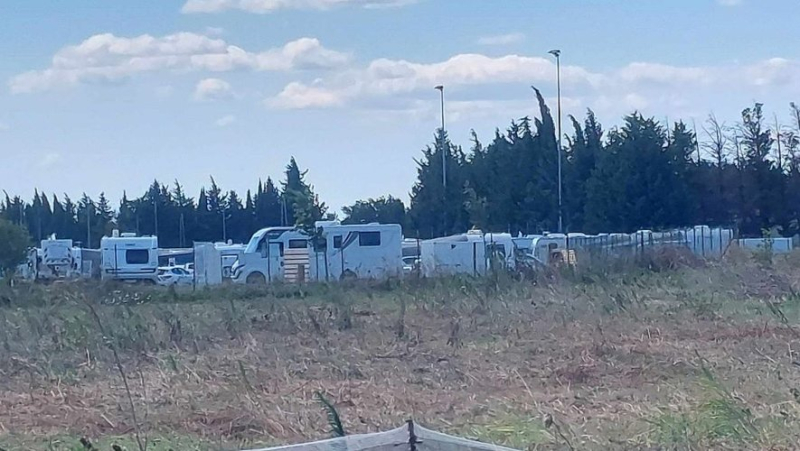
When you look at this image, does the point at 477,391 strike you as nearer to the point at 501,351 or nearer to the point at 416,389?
the point at 416,389

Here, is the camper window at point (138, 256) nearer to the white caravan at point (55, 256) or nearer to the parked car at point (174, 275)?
the parked car at point (174, 275)

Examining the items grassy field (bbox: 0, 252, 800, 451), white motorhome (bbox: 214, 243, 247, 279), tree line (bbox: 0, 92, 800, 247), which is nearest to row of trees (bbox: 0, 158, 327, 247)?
tree line (bbox: 0, 92, 800, 247)

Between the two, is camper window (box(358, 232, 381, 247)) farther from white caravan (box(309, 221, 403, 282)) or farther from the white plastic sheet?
the white plastic sheet

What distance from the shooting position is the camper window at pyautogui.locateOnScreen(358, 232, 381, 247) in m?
38.6

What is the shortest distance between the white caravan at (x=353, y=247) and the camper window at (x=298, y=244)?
0.64m

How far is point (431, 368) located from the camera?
485 inches

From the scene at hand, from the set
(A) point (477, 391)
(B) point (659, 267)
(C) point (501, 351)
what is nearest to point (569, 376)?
(A) point (477, 391)

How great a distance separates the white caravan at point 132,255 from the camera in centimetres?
4492

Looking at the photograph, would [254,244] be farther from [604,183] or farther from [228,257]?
[604,183]

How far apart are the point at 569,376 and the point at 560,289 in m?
9.06

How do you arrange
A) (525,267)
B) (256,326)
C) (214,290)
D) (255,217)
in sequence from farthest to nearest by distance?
(255,217), (214,290), (525,267), (256,326)

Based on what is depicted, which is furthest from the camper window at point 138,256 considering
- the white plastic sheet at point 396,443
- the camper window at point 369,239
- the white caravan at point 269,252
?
the white plastic sheet at point 396,443

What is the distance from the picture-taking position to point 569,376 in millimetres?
11367

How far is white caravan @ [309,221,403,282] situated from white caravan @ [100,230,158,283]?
8892 millimetres
